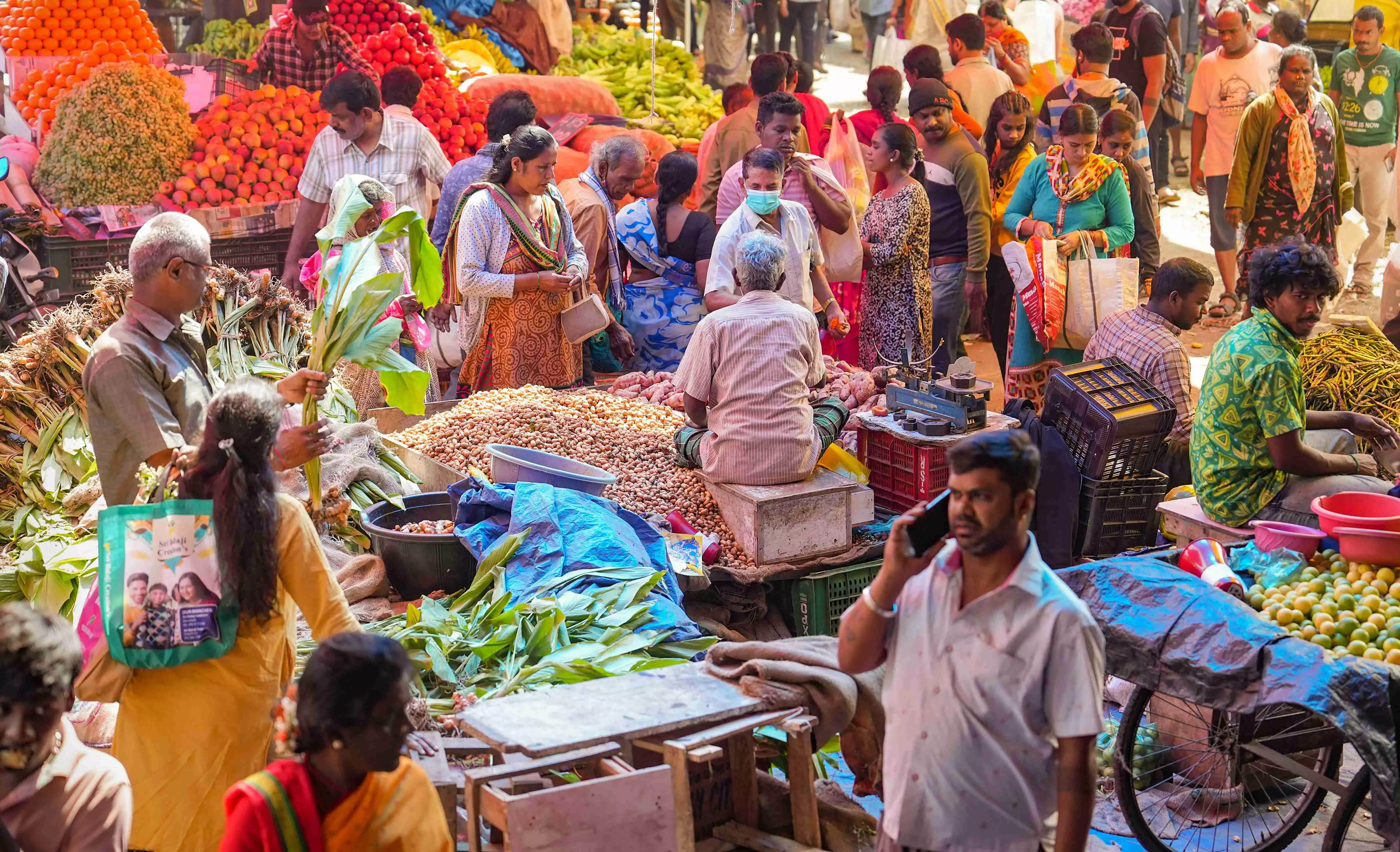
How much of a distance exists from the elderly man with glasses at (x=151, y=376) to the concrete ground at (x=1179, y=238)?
565 cm

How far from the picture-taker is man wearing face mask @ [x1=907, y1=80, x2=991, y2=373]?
7.85 meters

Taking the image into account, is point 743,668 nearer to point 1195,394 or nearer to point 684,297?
point 684,297

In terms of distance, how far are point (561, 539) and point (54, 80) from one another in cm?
558

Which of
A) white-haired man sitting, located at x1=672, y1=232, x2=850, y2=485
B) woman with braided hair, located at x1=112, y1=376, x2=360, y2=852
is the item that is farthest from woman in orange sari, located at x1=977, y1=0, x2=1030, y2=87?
woman with braided hair, located at x1=112, y1=376, x2=360, y2=852

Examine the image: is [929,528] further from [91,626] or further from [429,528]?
[429,528]

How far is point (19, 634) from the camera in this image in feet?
7.06

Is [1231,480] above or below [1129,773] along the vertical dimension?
above

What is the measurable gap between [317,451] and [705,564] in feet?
6.84

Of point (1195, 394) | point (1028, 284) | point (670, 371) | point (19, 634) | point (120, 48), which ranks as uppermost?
point (120, 48)

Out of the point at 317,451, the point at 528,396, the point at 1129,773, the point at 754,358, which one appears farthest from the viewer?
the point at 528,396

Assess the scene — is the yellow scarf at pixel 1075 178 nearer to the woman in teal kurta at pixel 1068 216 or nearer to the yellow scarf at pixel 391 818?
the woman in teal kurta at pixel 1068 216

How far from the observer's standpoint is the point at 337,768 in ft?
7.47

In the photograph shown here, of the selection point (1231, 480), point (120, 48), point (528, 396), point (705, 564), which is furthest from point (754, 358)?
point (120, 48)

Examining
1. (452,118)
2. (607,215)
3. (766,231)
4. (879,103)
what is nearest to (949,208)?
(879,103)
